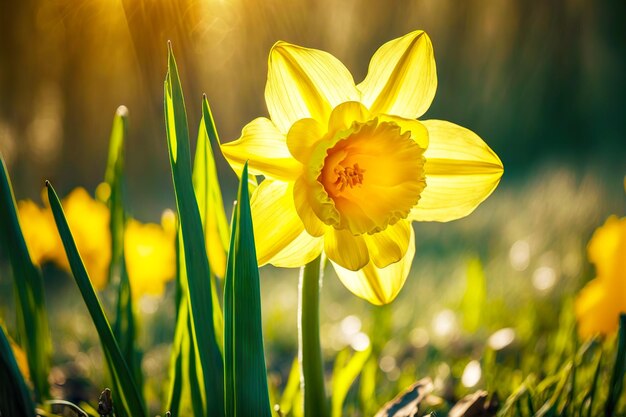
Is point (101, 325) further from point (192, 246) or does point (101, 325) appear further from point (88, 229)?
point (88, 229)

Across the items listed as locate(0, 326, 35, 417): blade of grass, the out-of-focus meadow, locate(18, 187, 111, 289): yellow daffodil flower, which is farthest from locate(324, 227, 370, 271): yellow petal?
locate(18, 187, 111, 289): yellow daffodil flower

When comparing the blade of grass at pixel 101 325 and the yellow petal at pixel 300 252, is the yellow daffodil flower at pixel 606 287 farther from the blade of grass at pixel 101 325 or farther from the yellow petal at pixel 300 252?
the blade of grass at pixel 101 325

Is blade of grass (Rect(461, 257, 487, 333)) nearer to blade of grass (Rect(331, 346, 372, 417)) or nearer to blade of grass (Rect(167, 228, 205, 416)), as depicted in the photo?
blade of grass (Rect(331, 346, 372, 417))

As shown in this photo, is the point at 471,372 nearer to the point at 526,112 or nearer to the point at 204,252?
the point at 204,252

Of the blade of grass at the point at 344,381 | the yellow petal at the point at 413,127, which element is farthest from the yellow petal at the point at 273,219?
the blade of grass at the point at 344,381

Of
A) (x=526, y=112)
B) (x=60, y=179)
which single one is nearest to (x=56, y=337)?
(x=60, y=179)

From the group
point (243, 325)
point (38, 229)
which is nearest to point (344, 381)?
point (243, 325)
